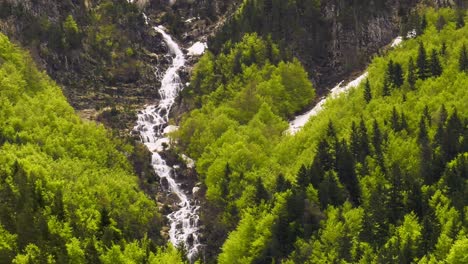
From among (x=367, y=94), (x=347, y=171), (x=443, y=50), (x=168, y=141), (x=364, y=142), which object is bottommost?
(x=168, y=141)

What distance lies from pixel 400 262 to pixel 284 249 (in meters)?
21.0

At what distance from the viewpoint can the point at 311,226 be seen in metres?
101

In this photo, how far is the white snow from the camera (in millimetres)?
194288

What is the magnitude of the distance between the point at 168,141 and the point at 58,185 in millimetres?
51788

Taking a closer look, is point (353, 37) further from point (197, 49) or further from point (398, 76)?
point (197, 49)

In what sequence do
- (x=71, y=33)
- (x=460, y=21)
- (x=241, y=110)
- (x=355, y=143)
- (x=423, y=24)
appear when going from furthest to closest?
1. (x=71, y=33)
2. (x=241, y=110)
3. (x=423, y=24)
4. (x=460, y=21)
5. (x=355, y=143)

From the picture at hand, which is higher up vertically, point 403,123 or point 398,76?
point 398,76

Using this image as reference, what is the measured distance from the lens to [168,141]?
154m

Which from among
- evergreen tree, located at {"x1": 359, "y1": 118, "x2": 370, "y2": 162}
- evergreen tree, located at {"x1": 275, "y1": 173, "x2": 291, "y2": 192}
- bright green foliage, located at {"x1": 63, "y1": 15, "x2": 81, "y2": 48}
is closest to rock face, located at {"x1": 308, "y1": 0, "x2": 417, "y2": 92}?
evergreen tree, located at {"x1": 359, "y1": 118, "x2": 370, "y2": 162}

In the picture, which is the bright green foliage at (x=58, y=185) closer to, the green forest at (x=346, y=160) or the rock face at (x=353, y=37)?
the green forest at (x=346, y=160)

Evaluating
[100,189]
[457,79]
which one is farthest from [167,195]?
[457,79]

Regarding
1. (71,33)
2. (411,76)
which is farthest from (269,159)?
(71,33)

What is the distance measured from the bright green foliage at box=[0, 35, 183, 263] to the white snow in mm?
52495

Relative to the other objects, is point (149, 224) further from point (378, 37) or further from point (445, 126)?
point (378, 37)
